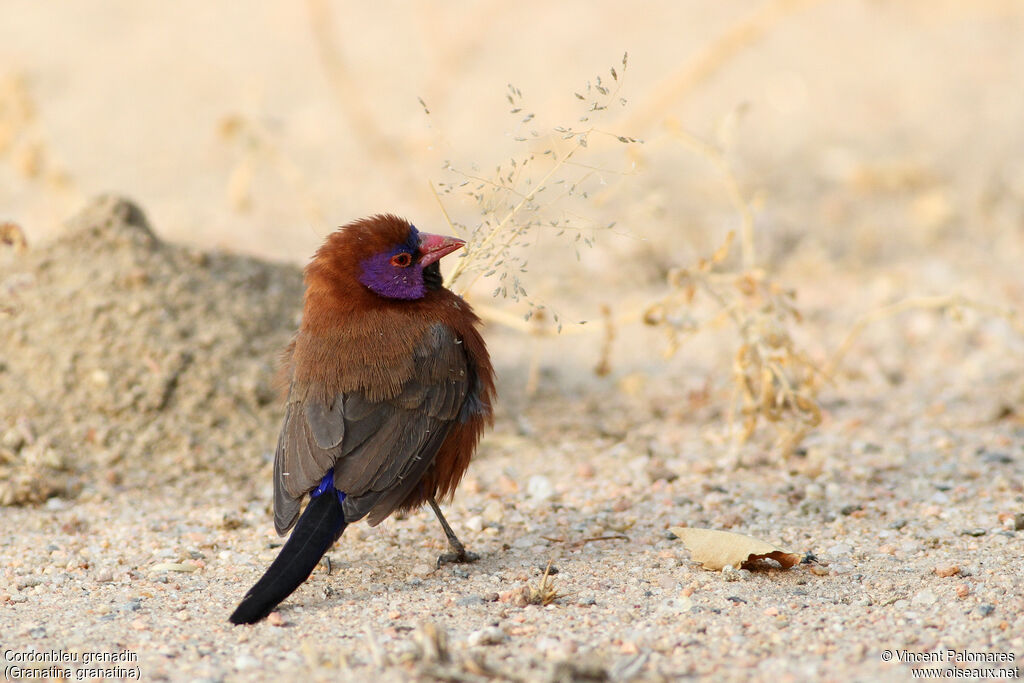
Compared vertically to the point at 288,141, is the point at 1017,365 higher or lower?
lower

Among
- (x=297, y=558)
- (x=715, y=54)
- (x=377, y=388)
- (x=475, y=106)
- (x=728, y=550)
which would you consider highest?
(x=475, y=106)

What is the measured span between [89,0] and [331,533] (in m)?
10.2

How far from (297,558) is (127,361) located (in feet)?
6.61

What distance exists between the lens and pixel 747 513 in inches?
167

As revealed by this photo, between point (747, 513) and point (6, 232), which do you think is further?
point (6, 232)

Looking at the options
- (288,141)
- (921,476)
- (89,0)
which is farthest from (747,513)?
(89,0)

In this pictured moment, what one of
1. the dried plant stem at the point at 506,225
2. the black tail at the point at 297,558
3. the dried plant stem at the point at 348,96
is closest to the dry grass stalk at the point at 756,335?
the dried plant stem at the point at 506,225

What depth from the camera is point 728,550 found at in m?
3.63

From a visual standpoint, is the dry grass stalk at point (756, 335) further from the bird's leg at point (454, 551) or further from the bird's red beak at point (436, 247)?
the bird's leg at point (454, 551)

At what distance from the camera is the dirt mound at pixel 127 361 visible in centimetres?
470

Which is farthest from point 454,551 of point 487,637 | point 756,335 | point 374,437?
point 756,335

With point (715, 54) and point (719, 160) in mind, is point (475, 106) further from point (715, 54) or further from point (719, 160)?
point (719, 160)

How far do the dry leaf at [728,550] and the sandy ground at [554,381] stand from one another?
51mm

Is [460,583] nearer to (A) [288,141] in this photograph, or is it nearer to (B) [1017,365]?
(B) [1017,365]
